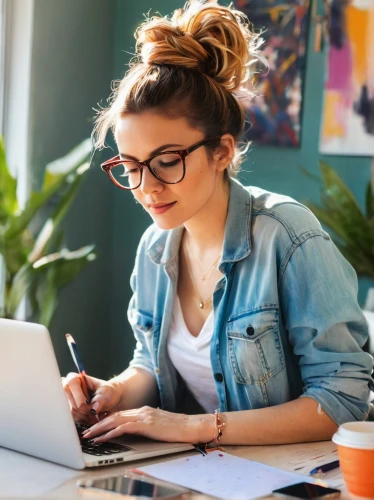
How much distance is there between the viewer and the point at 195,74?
1835mm

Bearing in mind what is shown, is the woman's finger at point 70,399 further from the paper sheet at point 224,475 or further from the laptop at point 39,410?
the paper sheet at point 224,475

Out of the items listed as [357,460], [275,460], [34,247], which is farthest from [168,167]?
[34,247]

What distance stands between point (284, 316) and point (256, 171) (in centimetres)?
213

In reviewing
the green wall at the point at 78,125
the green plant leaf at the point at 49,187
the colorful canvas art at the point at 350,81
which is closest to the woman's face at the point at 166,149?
the green plant leaf at the point at 49,187

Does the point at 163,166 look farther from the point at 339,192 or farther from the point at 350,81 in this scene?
the point at 350,81

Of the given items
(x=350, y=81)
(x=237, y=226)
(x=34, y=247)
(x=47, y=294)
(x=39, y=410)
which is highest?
(x=350, y=81)

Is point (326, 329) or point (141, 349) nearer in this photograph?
point (326, 329)

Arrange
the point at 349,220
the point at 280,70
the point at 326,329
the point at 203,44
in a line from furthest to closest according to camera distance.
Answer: the point at 280,70, the point at 349,220, the point at 203,44, the point at 326,329

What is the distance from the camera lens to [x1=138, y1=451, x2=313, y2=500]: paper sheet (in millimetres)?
1300

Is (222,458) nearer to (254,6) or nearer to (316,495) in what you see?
(316,495)

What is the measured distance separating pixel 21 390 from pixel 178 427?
30cm

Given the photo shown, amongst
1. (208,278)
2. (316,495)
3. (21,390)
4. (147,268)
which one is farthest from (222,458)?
Answer: (147,268)

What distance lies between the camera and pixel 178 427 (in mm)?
1558

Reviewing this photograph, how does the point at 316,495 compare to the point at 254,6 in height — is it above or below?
below
